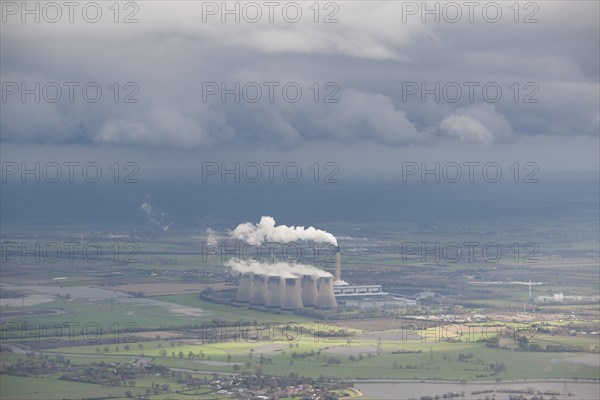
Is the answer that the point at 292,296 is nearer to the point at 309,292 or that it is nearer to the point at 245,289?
the point at 309,292

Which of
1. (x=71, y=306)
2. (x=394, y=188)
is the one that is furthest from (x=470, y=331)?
(x=394, y=188)

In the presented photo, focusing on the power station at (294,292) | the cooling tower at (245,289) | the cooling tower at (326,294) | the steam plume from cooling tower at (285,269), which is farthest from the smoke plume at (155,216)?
the cooling tower at (326,294)

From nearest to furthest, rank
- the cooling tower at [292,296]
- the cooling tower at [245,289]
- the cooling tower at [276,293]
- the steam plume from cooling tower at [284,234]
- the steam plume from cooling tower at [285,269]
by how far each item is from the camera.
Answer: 1. the cooling tower at [292,296]
2. the cooling tower at [276,293]
3. the steam plume from cooling tower at [285,269]
4. the cooling tower at [245,289]
5. the steam plume from cooling tower at [284,234]

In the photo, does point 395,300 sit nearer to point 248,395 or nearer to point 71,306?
point 71,306

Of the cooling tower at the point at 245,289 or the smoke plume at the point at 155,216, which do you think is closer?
the cooling tower at the point at 245,289

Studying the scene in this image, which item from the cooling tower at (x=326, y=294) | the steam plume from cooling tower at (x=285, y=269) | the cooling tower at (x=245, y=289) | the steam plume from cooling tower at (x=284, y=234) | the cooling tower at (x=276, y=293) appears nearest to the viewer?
the cooling tower at (x=276, y=293)

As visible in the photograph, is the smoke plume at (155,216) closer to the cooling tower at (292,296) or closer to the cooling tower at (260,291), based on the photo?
the cooling tower at (260,291)

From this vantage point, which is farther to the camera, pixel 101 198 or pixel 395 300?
pixel 101 198
